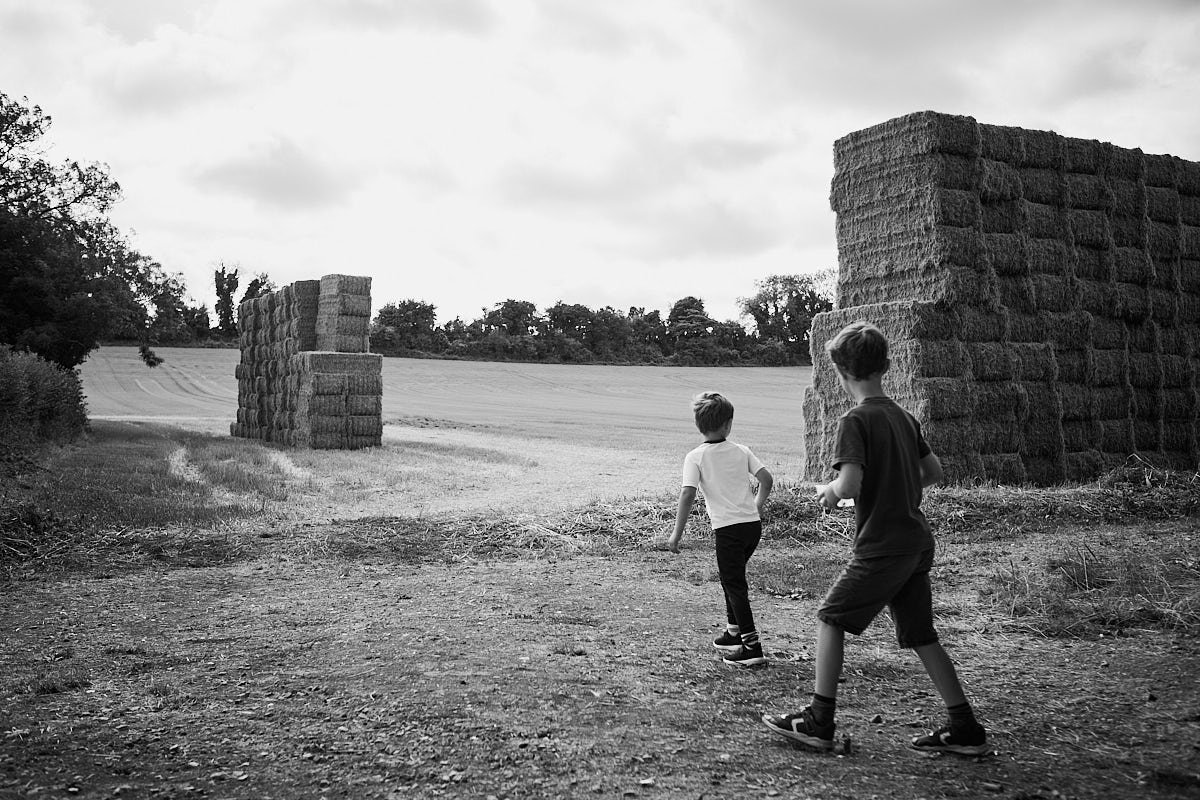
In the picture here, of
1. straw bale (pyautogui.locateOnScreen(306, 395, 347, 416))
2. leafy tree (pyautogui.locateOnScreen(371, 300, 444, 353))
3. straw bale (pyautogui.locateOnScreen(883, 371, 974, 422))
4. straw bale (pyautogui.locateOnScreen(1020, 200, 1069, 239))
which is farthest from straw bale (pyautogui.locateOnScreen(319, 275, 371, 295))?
leafy tree (pyautogui.locateOnScreen(371, 300, 444, 353))

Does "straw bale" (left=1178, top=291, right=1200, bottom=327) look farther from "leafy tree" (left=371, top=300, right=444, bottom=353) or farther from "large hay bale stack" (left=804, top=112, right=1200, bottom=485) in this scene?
"leafy tree" (left=371, top=300, right=444, bottom=353)

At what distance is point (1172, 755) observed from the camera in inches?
143

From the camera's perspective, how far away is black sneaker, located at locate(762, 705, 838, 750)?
3738 millimetres

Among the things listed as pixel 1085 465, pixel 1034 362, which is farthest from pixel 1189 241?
pixel 1085 465

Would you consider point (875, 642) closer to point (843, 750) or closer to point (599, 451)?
point (843, 750)

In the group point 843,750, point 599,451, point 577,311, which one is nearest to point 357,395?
point 599,451

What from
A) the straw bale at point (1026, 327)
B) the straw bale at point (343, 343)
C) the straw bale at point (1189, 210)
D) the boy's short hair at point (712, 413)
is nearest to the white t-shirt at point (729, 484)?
the boy's short hair at point (712, 413)

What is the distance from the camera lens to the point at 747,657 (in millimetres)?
4996

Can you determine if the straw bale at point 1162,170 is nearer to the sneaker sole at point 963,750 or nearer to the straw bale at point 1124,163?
the straw bale at point 1124,163

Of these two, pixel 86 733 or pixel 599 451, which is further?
pixel 599 451

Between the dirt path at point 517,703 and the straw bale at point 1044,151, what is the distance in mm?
8019

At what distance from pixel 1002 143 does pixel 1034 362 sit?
2767mm

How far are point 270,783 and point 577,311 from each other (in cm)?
6193

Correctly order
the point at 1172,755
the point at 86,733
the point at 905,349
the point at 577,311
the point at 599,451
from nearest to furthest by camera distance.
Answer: the point at 1172,755
the point at 86,733
the point at 905,349
the point at 599,451
the point at 577,311
